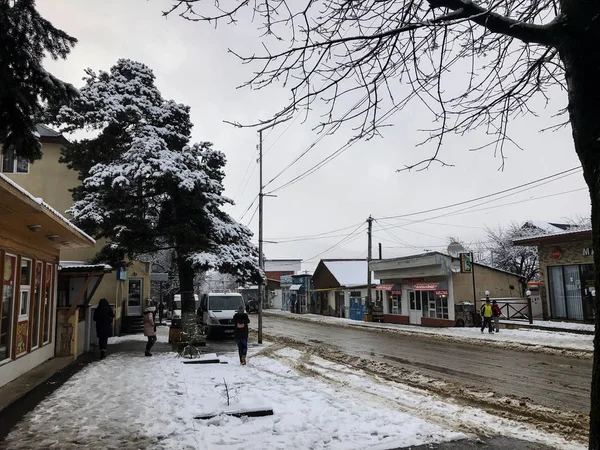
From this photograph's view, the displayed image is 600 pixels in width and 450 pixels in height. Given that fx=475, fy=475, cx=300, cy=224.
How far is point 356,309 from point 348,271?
9.09m

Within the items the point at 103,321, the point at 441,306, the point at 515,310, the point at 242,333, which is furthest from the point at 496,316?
the point at 103,321

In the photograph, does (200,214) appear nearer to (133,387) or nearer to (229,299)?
(229,299)

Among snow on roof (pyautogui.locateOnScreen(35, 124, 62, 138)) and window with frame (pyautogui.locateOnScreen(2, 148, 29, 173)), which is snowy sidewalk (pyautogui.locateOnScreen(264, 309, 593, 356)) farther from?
window with frame (pyautogui.locateOnScreen(2, 148, 29, 173))

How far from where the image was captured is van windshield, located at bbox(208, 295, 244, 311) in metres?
25.1

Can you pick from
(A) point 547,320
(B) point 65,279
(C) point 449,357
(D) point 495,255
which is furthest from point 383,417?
(D) point 495,255

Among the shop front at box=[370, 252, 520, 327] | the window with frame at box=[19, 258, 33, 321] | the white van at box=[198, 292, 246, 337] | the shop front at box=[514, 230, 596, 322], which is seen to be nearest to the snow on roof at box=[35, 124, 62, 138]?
the white van at box=[198, 292, 246, 337]

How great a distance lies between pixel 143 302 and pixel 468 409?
82.8ft

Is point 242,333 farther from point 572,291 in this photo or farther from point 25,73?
point 572,291

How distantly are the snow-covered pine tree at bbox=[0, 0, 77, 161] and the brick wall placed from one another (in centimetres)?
2479

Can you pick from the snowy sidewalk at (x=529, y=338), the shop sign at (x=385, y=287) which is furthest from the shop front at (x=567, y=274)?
the shop sign at (x=385, y=287)

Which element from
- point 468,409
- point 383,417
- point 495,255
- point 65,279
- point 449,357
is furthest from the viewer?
point 495,255

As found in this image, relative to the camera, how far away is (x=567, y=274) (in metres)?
26.1

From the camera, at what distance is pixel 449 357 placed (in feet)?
52.2

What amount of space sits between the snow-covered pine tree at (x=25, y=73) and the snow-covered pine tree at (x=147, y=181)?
427 inches
